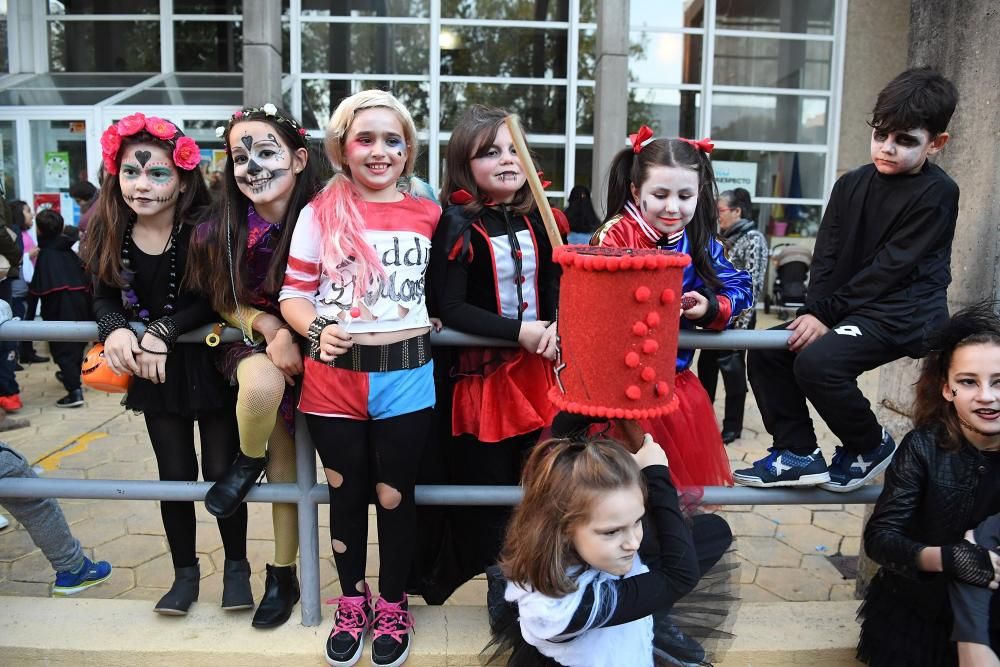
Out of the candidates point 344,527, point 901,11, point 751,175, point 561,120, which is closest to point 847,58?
point 901,11

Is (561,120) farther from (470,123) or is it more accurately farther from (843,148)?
(470,123)

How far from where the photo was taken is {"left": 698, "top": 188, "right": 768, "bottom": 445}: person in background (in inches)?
228

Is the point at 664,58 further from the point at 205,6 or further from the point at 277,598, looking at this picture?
the point at 277,598

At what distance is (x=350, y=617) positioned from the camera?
237 centimetres

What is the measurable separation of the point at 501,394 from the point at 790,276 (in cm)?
1039

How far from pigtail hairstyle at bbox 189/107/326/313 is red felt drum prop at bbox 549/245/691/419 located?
3.12 ft

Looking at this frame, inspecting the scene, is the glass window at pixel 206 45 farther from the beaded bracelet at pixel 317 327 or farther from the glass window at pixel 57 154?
the beaded bracelet at pixel 317 327

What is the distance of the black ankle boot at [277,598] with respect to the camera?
2.53 metres

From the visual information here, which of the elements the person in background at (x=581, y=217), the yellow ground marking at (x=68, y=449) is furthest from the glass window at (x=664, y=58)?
the yellow ground marking at (x=68, y=449)

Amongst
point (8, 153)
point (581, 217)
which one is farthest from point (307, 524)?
point (8, 153)

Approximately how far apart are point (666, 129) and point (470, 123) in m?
10.8

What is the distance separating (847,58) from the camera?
494 inches

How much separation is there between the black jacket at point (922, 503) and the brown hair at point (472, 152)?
1.38m

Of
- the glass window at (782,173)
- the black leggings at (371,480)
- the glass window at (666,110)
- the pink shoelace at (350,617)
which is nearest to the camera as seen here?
the black leggings at (371,480)
